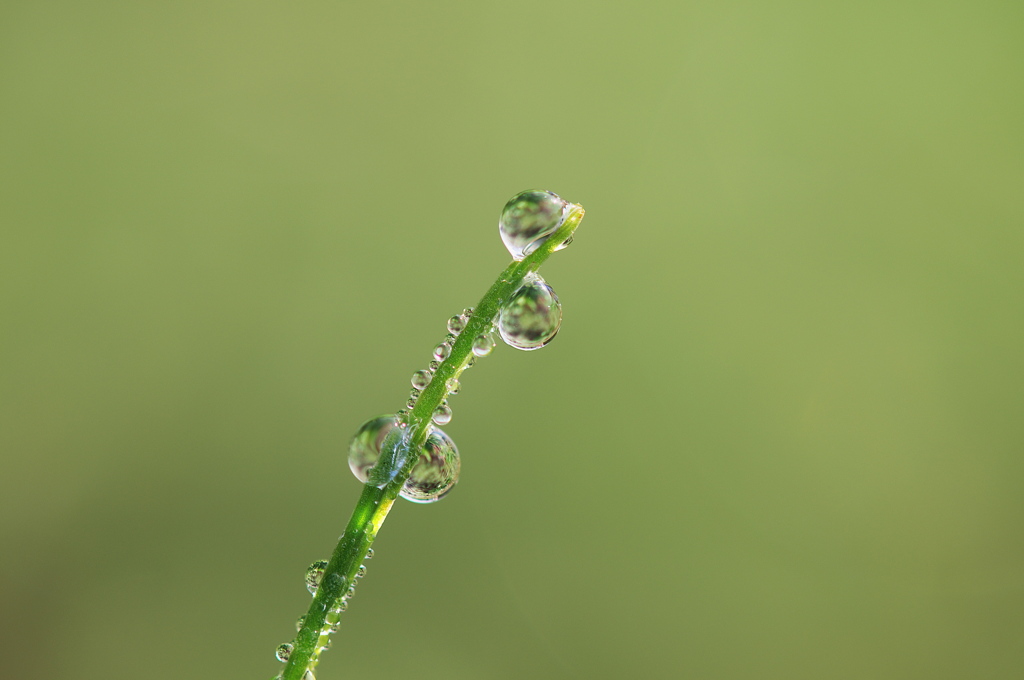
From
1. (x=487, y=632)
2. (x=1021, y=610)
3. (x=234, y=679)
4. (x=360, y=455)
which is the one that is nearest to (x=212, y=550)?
(x=234, y=679)

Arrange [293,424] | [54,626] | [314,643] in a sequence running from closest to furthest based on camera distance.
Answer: [314,643], [54,626], [293,424]

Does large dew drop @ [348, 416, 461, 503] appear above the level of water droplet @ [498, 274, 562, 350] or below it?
below

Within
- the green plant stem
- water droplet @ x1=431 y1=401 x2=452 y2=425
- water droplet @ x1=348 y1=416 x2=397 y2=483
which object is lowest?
the green plant stem

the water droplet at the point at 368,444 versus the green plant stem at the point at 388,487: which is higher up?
the water droplet at the point at 368,444

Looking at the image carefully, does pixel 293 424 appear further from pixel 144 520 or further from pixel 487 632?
pixel 487 632
